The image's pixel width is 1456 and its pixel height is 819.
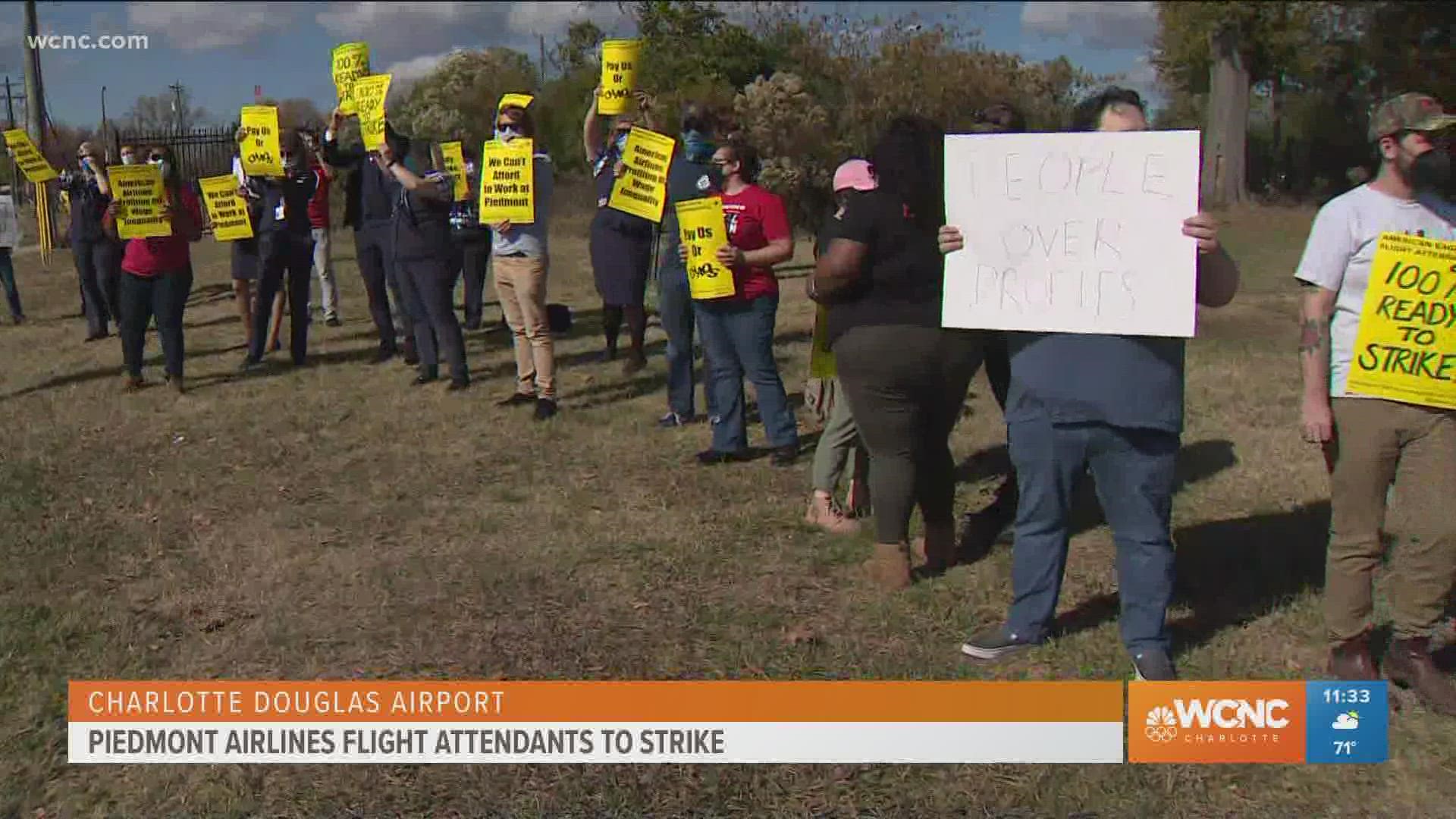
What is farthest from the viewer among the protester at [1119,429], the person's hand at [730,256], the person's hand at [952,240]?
the person's hand at [730,256]

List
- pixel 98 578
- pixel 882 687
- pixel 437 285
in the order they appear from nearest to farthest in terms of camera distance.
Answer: pixel 882 687 → pixel 98 578 → pixel 437 285

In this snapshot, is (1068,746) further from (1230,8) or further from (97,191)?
(1230,8)

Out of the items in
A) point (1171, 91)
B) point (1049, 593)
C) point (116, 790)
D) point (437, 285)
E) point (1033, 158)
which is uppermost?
point (1171, 91)

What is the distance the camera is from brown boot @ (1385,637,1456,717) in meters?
4.05

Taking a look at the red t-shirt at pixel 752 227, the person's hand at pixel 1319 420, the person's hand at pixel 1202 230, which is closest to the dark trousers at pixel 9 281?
the red t-shirt at pixel 752 227

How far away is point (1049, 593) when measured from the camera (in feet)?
14.4

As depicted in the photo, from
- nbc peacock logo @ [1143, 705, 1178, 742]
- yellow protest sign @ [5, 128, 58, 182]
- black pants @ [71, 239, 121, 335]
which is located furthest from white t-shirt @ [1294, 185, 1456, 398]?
yellow protest sign @ [5, 128, 58, 182]

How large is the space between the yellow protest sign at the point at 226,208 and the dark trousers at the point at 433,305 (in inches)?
69.4

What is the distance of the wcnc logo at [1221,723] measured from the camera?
149 inches

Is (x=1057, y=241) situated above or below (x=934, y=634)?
above

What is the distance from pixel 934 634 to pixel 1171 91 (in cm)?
4171

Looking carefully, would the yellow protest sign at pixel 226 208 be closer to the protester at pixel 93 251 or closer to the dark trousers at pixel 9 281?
the protester at pixel 93 251

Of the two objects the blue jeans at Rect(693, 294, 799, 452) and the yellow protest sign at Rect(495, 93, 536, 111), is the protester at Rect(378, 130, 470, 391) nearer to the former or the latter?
the yellow protest sign at Rect(495, 93, 536, 111)

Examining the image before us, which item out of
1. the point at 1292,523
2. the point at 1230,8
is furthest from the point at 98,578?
the point at 1230,8
